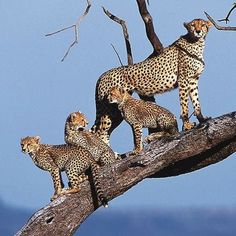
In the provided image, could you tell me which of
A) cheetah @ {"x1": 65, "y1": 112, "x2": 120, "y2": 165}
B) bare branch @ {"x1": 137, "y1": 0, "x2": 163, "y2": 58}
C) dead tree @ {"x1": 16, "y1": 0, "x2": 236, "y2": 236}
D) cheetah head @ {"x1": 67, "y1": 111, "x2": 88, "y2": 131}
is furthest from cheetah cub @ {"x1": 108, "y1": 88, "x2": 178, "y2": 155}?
bare branch @ {"x1": 137, "y1": 0, "x2": 163, "y2": 58}

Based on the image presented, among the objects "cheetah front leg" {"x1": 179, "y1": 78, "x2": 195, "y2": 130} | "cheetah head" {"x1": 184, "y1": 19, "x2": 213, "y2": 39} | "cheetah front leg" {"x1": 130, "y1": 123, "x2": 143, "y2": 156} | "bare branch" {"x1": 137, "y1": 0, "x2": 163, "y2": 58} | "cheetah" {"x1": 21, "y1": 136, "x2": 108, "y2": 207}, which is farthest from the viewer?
"bare branch" {"x1": 137, "y1": 0, "x2": 163, "y2": 58}

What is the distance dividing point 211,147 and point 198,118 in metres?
0.59

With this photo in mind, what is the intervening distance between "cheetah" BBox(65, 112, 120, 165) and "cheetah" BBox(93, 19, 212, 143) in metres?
0.79

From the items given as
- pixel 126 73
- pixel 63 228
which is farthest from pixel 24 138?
A: pixel 126 73

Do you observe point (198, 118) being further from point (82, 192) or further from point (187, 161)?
point (82, 192)

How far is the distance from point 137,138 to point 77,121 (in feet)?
1.86

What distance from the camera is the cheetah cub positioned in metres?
8.83

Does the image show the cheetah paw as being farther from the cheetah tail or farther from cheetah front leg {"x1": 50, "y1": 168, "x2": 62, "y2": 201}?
cheetah front leg {"x1": 50, "y1": 168, "x2": 62, "y2": 201}

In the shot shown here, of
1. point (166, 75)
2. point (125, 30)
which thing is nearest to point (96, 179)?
point (166, 75)

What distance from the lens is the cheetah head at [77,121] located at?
28.2ft

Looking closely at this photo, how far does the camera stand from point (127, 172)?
28.9 ft

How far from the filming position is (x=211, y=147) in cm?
888

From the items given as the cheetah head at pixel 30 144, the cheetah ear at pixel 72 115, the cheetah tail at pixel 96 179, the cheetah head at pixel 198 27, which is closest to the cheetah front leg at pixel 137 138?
the cheetah tail at pixel 96 179

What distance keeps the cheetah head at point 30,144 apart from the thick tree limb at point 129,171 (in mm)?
499
